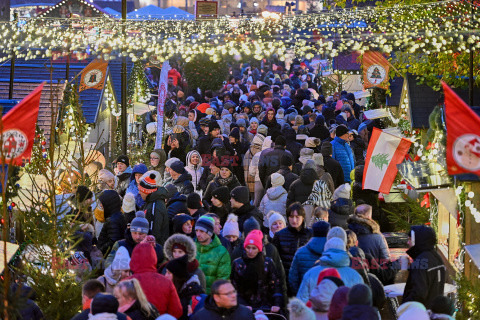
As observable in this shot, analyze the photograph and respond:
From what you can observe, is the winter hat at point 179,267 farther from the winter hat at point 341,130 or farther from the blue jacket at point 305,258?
the winter hat at point 341,130

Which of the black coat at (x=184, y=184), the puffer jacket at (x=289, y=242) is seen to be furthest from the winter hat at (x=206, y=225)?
the black coat at (x=184, y=184)

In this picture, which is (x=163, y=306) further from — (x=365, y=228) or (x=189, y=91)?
(x=189, y=91)

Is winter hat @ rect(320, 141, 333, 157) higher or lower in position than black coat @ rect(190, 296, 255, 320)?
higher

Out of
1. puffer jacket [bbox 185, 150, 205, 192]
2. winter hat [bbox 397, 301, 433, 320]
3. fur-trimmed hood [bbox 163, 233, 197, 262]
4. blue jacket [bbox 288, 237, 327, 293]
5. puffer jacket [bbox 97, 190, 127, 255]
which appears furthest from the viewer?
puffer jacket [bbox 185, 150, 205, 192]

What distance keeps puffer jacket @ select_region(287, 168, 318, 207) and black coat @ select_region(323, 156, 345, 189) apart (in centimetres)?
261

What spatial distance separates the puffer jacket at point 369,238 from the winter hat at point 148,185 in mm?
2892

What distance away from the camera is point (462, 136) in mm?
9266

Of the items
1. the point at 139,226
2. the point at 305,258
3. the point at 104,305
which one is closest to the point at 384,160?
the point at 305,258

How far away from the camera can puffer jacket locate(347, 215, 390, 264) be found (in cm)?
1173

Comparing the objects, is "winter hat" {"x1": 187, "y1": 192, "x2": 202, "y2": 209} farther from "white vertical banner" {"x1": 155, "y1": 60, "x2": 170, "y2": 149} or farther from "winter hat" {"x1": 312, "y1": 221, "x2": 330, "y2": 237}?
"white vertical banner" {"x1": 155, "y1": 60, "x2": 170, "y2": 149}

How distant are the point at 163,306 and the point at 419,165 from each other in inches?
220

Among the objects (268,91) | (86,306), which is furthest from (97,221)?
(268,91)

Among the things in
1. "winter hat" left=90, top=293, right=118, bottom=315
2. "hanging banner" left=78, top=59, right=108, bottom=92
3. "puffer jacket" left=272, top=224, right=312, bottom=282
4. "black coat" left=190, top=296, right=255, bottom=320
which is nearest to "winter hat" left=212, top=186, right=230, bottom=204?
"puffer jacket" left=272, top=224, right=312, bottom=282

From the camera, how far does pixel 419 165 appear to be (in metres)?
13.7
